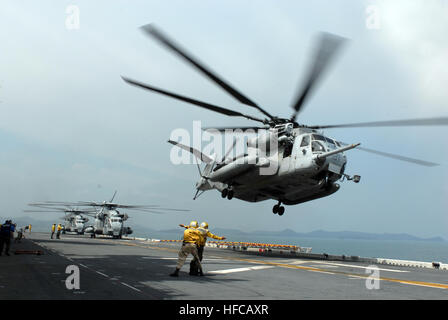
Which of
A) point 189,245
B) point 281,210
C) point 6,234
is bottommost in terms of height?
point 6,234

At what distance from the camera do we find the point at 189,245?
40.5 ft

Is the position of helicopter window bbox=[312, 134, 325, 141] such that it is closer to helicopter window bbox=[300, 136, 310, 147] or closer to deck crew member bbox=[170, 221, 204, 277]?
helicopter window bbox=[300, 136, 310, 147]

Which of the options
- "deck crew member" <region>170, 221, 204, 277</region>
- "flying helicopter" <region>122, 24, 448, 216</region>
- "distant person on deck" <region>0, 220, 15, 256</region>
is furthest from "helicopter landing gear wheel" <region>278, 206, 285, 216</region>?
"distant person on deck" <region>0, 220, 15, 256</region>

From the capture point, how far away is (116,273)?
12945mm

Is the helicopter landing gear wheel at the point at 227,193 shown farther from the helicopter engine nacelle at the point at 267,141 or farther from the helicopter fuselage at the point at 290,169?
the helicopter engine nacelle at the point at 267,141

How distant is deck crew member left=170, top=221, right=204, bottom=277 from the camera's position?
40.4 ft

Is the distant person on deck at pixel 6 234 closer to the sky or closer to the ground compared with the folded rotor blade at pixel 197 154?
closer to the ground

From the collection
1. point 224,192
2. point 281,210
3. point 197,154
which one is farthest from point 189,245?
point 197,154

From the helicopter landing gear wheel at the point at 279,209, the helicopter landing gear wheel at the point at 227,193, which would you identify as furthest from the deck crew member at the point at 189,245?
the helicopter landing gear wheel at the point at 279,209

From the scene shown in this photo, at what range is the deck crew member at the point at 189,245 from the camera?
12.3 m

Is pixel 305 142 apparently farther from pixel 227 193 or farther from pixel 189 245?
pixel 189 245

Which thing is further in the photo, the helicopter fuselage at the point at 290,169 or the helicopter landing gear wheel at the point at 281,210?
the helicopter landing gear wheel at the point at 281,210
